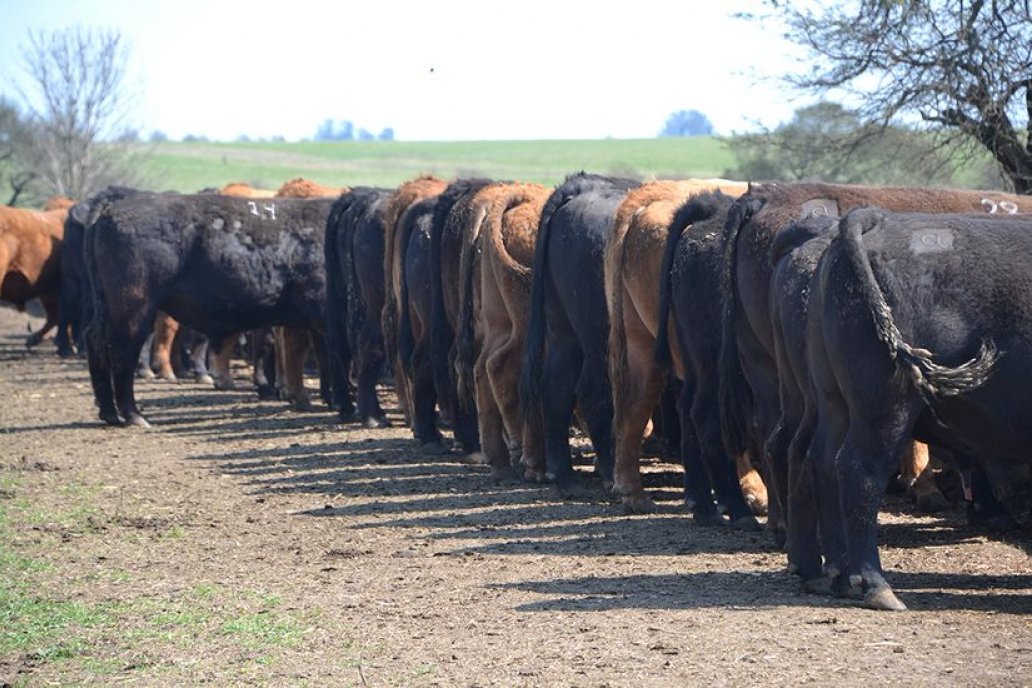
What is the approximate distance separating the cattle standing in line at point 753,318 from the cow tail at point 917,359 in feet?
5.50

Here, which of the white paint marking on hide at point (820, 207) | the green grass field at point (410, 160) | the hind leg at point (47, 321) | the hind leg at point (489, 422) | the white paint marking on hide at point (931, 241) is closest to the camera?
the white paint marking on hide at point (931, 241)

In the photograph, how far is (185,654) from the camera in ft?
22.6

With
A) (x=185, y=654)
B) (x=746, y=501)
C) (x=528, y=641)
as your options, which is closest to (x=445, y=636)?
(x=528, y=641)

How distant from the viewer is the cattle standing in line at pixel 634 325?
10.5m

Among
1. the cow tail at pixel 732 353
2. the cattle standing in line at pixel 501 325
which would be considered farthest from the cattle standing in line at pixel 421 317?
the cow tail at pixel 732 353

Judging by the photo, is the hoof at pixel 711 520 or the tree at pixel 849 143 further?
the tree at pixel 849 143

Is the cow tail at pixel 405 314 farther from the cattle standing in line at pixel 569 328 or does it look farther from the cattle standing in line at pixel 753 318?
the cattle standing in line at pixel 753 318

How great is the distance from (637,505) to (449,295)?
3.56 metres

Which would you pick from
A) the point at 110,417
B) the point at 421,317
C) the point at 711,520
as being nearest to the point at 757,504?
the point at 711,520

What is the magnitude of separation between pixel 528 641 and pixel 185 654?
4.75 feet

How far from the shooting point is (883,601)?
24.0 ft

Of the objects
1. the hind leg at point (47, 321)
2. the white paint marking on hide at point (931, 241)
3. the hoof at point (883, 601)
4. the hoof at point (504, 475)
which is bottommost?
the hind leg at point (47, 321)

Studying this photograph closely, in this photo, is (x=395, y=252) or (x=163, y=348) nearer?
(x=395, y=252)

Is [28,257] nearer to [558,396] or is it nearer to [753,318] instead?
[558,396]
